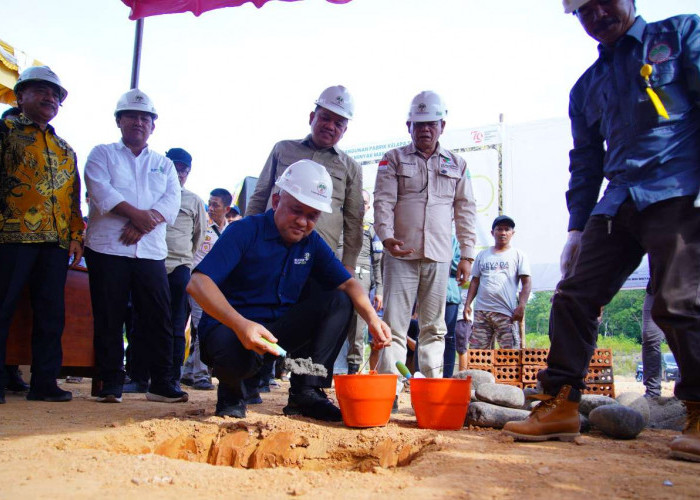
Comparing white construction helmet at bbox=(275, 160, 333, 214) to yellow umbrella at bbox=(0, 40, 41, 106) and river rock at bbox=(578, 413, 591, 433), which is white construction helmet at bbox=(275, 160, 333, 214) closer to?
river rock at bbox=(578, 413, 591, 433)

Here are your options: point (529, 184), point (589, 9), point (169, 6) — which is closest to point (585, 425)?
point (589, 9)

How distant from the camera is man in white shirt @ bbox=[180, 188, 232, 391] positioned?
554 cm

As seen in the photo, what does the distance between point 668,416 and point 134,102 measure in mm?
4040

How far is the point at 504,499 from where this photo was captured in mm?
1656

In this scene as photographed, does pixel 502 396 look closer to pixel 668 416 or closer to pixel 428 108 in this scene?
pixel 668 416

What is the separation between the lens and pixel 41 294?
3801 mm

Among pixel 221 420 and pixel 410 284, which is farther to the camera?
pixel 410 284

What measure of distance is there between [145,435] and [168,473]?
2.64ft

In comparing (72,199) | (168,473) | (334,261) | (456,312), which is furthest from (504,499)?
(456,312)

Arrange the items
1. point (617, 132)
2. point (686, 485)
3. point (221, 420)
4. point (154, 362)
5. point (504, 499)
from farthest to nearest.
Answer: point (154, 362), point (221, 420), point (617, 132), point (686, 485), point (504, 499)

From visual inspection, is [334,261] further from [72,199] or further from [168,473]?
[72,199]

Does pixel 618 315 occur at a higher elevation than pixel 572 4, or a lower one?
lower

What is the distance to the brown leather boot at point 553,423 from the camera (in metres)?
2.62

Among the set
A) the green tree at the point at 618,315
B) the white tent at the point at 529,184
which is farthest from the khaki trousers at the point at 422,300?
the green tree at the point at 618,315
